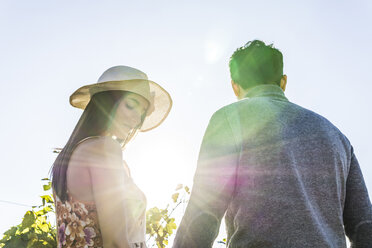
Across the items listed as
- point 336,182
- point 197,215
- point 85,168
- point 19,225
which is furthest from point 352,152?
point 19,225

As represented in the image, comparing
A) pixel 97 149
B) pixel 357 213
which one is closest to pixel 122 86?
pixel 97 149

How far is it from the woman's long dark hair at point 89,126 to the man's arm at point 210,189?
0.94 meters

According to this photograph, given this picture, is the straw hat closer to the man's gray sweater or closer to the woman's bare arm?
the woman's bare arm

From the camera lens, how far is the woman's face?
2.39m

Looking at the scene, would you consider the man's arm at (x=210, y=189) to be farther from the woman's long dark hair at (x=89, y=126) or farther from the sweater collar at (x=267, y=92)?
the woman's long dark hair at (x=89, y=126)

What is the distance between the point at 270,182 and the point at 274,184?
0.7 inches

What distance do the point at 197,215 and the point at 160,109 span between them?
210cm

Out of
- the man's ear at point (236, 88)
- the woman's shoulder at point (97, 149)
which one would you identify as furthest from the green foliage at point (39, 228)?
the man's ear at point (236, 88)

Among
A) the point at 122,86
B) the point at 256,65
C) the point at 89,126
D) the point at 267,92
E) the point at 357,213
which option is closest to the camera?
the point at 357,213

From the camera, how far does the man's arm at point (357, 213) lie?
1635 millimetres

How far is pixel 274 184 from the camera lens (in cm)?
137

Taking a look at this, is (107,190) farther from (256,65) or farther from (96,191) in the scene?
(256,65)

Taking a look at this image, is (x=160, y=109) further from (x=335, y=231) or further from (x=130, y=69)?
(x=335, y=231)

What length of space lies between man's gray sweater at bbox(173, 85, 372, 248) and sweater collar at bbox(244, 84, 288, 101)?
109mm
